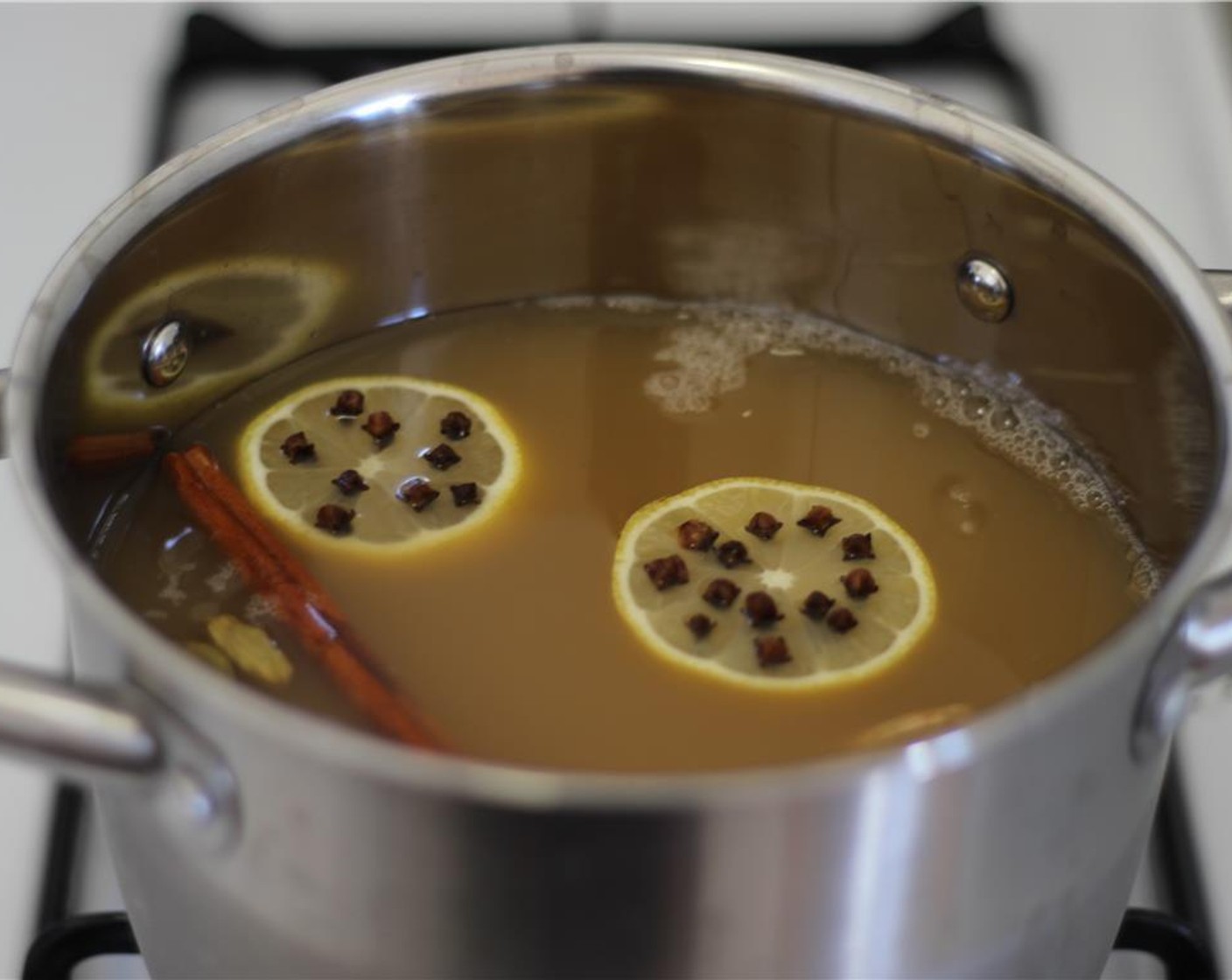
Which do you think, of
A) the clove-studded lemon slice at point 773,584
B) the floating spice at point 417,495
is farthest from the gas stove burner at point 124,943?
the floating spice at point 417,495

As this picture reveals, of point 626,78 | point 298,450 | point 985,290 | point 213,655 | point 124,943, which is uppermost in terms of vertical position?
point 626,78

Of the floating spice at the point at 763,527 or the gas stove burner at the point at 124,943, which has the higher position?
the floating spice at the point at 763,527

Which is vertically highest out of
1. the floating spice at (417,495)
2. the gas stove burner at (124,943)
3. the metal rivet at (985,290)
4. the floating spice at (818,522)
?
the metal rivet at (985,290)

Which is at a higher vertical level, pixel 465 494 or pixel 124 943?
pixel 465 494

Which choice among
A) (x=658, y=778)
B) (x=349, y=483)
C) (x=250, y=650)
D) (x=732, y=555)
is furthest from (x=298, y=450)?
(x=658, y=778)

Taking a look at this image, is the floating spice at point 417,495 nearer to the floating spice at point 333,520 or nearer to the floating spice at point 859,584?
the floating spice at point 333,520

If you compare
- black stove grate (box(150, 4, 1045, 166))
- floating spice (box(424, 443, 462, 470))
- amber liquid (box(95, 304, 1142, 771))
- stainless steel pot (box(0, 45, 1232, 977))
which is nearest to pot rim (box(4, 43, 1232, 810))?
stainless steel pot (box(0, 45, 1232, 977))

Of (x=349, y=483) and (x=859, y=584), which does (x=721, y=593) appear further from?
(x=349, y=483)
